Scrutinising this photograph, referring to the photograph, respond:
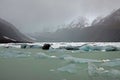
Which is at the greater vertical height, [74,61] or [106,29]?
[106,29]

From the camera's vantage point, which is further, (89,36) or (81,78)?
(89,36)

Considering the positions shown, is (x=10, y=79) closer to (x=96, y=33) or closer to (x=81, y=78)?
(x=81, y=78)

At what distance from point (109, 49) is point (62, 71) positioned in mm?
21480

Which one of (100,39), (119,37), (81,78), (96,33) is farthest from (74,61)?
(96,33)

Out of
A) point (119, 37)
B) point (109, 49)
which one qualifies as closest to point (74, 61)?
point (109, 49)

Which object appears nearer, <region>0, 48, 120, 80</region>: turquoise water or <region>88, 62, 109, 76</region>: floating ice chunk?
<region>0, 48, 120, 80</region>: turquoise water

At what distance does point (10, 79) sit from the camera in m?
6.91

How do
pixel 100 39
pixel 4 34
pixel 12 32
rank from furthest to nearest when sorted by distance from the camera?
pixel 100 39 < pixel 12 32 < pixel 4 34

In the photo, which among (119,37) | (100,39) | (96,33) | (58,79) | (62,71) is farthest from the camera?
(96,33)

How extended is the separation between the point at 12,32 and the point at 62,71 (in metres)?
129

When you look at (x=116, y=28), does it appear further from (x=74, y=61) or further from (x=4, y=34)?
(x=74, y=61)

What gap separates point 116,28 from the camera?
17900 centimetres

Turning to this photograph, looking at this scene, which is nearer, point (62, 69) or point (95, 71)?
point (95, 71)

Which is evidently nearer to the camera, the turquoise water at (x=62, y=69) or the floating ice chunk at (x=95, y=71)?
the turquoise water at (x=62, y=69)
